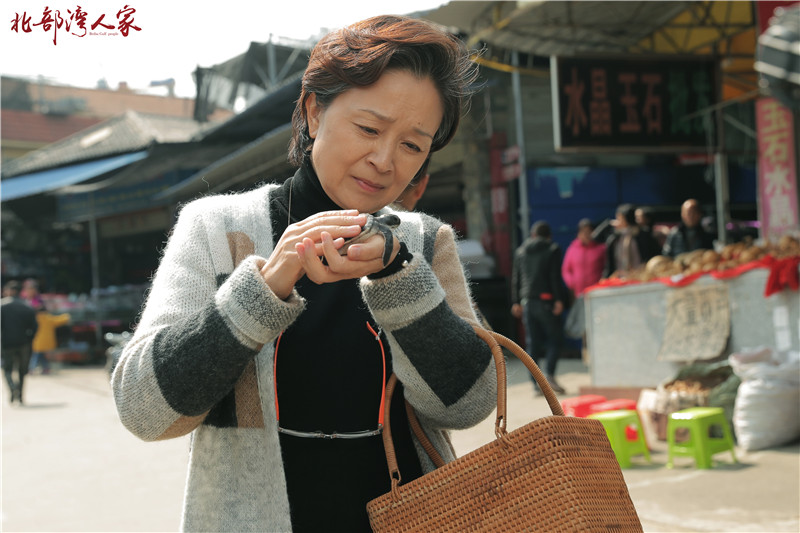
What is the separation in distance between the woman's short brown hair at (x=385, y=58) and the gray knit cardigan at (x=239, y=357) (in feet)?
0.88

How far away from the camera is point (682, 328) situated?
705cm

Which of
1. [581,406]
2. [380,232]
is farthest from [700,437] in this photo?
[380,232]

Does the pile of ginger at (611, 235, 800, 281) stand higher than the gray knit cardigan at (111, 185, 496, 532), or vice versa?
the gray knit cardigan at (111, 185, 496, 532)

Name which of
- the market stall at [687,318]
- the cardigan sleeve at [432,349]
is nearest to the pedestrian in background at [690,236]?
the market stall at [687,318]

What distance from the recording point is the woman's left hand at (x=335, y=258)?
1.25 metres

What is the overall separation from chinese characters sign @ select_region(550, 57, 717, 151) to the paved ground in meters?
2.82

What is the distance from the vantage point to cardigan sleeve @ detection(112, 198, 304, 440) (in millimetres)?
1295

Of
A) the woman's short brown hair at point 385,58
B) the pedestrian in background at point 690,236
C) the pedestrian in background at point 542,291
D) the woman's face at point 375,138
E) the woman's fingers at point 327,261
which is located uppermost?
the woman's short brown hair at point 385,58

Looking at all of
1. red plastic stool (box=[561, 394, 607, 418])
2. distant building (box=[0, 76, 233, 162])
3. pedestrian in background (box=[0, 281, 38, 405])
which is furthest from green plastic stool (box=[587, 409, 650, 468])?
distant building (box=[0, 76, 233, 162])

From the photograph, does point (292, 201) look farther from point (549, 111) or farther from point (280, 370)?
point (549, 111)

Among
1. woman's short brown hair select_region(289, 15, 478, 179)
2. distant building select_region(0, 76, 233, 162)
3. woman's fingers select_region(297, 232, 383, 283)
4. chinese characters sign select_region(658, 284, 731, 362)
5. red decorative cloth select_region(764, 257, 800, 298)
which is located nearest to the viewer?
woman's fingers select_region(297, 232, 383, 283)

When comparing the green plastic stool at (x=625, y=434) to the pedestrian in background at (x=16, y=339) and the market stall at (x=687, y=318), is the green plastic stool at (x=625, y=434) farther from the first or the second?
the pedestrian in background at (x=16, y=339)

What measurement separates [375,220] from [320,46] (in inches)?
17.6

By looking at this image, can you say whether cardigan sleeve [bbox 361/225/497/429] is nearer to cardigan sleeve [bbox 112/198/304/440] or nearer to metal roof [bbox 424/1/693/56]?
cardigan sleeve [bbox 112/198/304/440]
